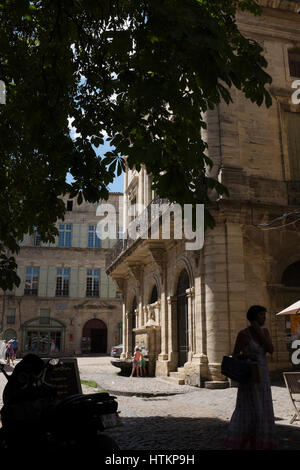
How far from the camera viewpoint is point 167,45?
4.05 metres

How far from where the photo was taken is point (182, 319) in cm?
1653

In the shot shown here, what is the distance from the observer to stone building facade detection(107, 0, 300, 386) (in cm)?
1341

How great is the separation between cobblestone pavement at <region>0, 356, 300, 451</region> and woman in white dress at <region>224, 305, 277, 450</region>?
0.86m

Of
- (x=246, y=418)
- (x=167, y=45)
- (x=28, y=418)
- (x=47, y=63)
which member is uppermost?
(x=47, y=63)

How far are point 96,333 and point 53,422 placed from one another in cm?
3813

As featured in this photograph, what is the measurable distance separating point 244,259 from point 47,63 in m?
9.68

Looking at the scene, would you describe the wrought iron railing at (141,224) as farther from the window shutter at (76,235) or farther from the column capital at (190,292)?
the window shutter at (76,235)

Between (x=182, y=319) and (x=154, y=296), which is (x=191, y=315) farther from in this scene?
(x=154, y=296)

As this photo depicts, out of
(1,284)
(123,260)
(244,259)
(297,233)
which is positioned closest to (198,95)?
(1,284)

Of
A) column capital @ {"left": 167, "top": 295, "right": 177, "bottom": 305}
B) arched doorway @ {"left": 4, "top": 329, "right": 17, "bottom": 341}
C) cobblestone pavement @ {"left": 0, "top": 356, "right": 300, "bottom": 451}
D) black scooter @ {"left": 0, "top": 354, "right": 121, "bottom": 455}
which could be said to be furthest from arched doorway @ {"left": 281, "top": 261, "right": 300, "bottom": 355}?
arched doorway @ {"left": 4, "top": 329, "right": 17, "bottom": 341}

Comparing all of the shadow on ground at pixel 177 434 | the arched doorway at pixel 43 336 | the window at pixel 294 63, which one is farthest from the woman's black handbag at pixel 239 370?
the arched doorway at pixel 43 336

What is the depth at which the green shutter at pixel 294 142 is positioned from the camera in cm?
1555
